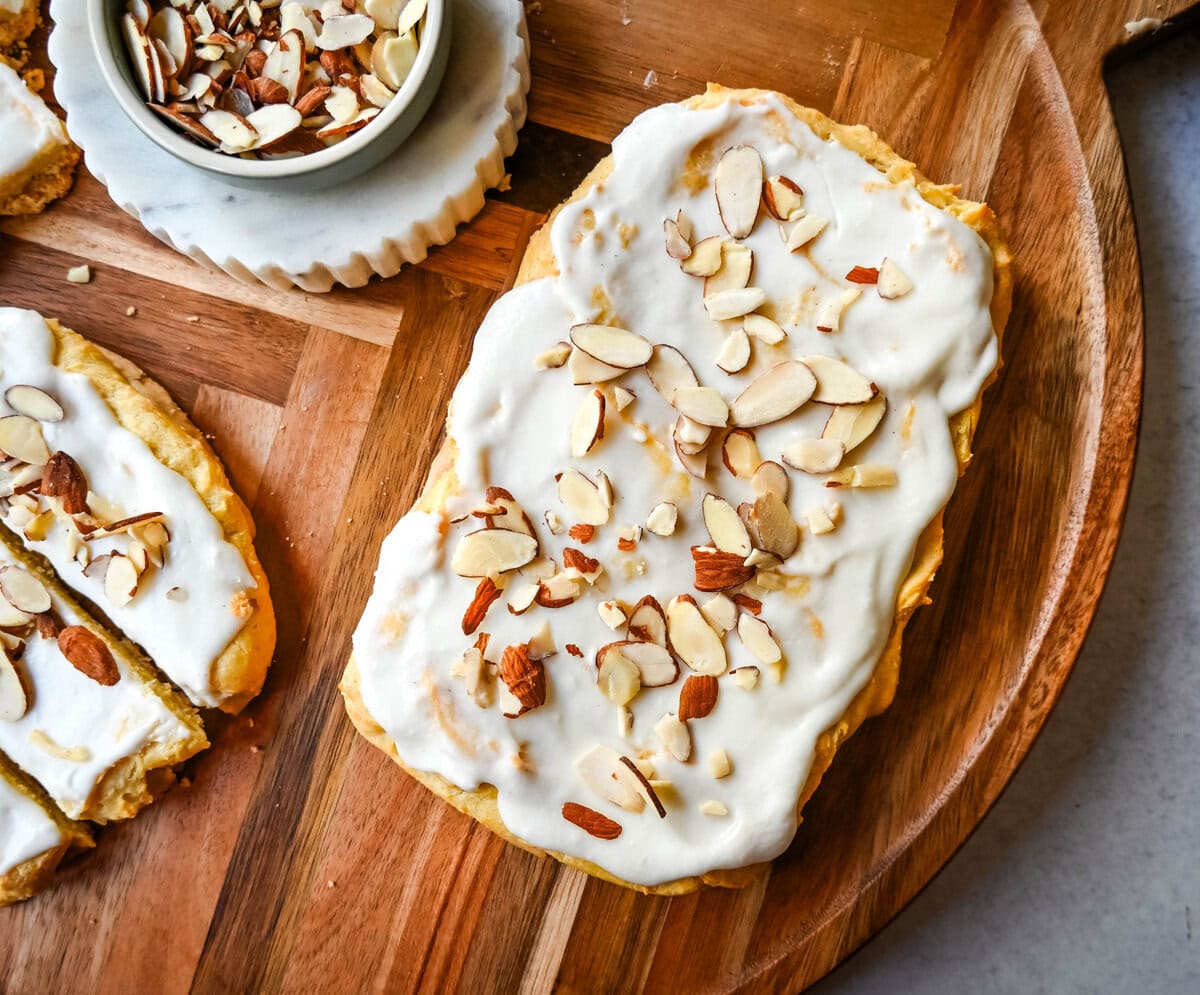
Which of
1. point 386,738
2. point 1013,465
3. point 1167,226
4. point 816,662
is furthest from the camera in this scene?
point 1167,226

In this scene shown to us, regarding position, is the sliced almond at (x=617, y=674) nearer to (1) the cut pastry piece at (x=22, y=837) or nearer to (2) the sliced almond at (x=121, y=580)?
(2) the sliced almond at (x=121, y=580)

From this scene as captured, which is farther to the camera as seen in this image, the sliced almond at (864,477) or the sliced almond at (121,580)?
the sliced almond at (121,580)

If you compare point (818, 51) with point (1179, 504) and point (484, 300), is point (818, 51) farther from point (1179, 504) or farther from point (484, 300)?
point (1179, 504)

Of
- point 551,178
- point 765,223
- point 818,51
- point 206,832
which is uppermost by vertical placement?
point 818,51

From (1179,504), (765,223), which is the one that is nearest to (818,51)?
(765,223)

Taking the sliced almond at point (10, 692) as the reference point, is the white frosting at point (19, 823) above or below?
below

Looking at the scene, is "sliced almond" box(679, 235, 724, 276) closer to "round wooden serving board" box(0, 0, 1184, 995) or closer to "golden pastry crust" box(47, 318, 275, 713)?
"round wooden serving board" box(0, 0, 1184, 995)

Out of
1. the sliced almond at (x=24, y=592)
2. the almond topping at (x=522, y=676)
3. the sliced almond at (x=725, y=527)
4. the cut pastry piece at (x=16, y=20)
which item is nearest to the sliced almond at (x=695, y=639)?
the sliced almond at (x=725, y=527)

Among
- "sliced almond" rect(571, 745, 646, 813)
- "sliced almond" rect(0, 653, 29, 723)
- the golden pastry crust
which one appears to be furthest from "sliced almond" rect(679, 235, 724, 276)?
"sliced almond" rect(0, 653, 29, 723)
